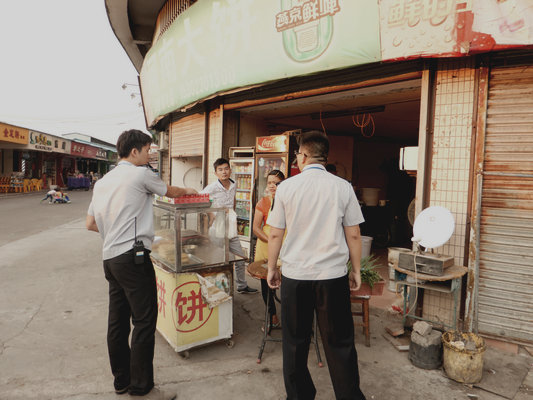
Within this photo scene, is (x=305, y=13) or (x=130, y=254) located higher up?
(x=305, y=13)

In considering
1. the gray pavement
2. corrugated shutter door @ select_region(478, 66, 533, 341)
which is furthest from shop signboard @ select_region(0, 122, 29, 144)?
corrugated shutter door @ select_region(478, 66, 533, 341)

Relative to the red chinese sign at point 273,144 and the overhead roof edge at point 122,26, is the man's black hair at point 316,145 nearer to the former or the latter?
the red chinese sign at point 273,144

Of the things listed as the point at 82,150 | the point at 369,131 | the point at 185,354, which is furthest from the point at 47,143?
the point at 185,354

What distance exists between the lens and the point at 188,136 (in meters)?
8.80

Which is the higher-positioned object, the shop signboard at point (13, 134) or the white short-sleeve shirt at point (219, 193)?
the shop signboard at point (13, 134)

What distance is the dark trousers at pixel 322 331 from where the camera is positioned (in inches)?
91.7

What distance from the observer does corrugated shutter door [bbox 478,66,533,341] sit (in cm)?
349

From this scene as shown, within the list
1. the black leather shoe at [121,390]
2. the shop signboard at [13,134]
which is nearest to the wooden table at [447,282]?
the black leather shoe at [121,390]

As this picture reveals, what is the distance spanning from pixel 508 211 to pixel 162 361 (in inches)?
151

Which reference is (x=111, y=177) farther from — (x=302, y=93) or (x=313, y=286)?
(x=302, y=93)

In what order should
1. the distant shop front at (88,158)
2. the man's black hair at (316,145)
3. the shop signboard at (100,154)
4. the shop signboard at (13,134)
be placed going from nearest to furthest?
the man's black hair at (316,145), the shop signboard at (13,134), the distant shop front at (88,158), the shop signboard at (100,154)

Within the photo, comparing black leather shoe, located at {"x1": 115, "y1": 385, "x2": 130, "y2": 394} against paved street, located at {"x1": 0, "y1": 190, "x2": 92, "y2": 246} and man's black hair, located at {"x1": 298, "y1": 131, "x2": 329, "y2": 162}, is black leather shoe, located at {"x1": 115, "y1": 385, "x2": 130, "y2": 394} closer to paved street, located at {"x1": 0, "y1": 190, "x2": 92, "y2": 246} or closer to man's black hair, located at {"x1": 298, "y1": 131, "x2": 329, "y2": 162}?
man's black hair, located at {"x1": 298, "y1": 131, "x2": 329, "y2": 162}

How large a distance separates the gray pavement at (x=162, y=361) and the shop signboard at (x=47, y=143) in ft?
71.5

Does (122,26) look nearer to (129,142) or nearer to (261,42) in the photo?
(261,42)
